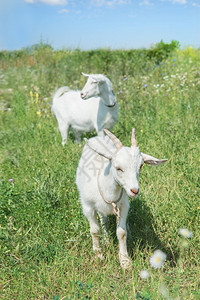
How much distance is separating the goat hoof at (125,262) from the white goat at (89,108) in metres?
2.51

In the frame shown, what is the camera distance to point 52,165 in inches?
173

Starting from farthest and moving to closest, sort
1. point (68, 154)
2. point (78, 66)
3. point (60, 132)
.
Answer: point (78, 66) → point (60, 132) → point (68, 154)

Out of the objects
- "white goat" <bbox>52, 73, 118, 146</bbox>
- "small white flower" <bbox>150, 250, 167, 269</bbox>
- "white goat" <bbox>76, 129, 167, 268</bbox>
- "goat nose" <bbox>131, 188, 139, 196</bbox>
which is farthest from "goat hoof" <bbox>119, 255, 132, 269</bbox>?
"white goat" <bbox>52, 73, 118, 146</bbox>

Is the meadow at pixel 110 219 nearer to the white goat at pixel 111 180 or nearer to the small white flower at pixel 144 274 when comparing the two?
the small white flower at pixel 144 274

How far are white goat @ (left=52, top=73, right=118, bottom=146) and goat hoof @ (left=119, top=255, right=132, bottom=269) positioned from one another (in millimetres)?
2505

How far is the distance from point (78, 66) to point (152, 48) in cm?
305

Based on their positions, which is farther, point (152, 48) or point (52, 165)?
point (152, 48)

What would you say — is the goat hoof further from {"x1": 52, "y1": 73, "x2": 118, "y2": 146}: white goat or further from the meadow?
{"x1": 52, "y1": 73, "x2": 118, "y2": 146}: white goat

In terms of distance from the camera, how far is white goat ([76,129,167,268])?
2098 mm

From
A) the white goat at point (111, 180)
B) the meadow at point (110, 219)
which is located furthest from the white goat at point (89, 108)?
the white goat at point (111, 180)

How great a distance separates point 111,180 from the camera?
95.6 inches

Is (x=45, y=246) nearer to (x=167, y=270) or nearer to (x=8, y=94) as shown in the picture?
(x=167, y=270)

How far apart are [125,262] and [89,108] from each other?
10.2ft

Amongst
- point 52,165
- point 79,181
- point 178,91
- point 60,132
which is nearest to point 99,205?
point 79,181
